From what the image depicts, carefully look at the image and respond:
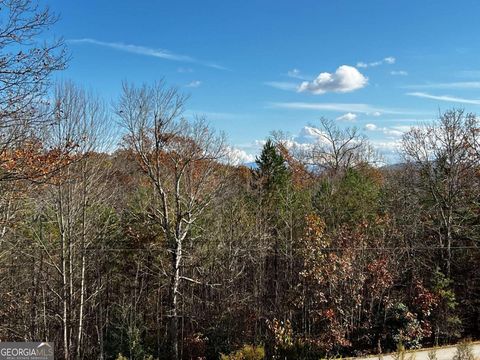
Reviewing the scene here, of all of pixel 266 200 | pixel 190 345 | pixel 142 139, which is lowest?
pixel 190 345

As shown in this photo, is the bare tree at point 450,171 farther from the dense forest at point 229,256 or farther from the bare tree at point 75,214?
the bare tree at point 75,214

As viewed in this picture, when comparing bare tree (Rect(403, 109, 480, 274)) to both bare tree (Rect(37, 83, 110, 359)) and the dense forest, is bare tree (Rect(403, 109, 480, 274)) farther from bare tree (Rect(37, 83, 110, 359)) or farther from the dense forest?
bare tree (Rect(37, 83, 110, 359))

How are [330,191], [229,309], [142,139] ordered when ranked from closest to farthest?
[142,139], [229,309], [330,191]

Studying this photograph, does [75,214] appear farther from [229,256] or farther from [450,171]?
[450,171]

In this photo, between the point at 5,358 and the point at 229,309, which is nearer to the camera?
the point at 5,358

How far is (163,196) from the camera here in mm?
16594

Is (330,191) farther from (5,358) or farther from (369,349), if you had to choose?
(5,358)

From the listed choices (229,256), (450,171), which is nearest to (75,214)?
(229,256)

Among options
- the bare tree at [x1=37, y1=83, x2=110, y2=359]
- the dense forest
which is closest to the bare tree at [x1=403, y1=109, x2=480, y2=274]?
the dense forest

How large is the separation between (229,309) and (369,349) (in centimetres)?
567

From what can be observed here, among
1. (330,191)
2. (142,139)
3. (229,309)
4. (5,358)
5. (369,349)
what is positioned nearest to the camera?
(5,358)

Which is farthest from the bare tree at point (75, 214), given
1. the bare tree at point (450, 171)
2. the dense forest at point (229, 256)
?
the bare tree at point (450, 171)

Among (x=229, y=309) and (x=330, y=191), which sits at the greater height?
(x=330, y=191)

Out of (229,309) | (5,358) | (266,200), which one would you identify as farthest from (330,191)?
(5,358)
